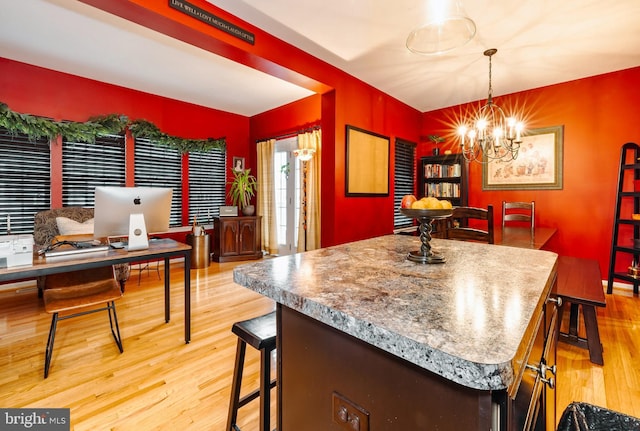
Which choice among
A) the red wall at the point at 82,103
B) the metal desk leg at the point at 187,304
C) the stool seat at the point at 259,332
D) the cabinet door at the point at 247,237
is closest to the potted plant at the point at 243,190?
the cabinet door at the point at 247,237

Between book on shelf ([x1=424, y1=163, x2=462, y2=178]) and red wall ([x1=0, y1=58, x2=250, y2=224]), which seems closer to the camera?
red wall ([x1=0, y1=58, x2=250, y2=224])

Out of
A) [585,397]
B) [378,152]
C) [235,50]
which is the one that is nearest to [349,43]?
[235,50]

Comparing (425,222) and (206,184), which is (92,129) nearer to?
(206,184)

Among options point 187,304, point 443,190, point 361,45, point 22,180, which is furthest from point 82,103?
point 443,190

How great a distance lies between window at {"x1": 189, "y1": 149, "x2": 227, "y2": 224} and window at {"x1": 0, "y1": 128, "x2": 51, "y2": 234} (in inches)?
71.6

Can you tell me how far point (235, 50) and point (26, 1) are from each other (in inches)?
66.7

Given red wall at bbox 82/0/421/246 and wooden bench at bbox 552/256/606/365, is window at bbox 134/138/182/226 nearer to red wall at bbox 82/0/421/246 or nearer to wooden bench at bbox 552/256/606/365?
red wall at bbox 82/0/421/246

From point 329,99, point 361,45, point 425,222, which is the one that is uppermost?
point 361,45

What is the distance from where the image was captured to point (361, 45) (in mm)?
2889

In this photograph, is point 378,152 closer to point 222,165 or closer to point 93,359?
point 222,165

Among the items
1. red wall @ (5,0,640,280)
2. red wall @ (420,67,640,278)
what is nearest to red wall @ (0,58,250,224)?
red wall @ (5,0,640,280)

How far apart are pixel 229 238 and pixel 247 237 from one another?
0.31m

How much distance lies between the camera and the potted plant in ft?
16.7

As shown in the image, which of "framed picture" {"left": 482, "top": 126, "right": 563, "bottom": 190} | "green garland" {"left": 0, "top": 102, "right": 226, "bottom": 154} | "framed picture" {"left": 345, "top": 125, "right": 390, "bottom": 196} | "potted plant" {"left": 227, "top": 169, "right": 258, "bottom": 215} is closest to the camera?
"green garland" {"left": 0, "top": 102, "right": 226, "bottom": 154}
